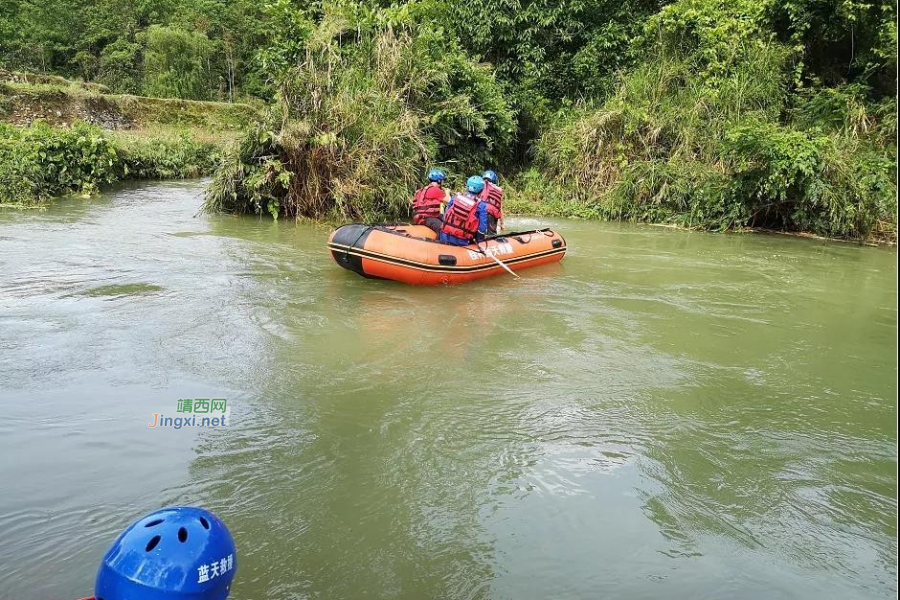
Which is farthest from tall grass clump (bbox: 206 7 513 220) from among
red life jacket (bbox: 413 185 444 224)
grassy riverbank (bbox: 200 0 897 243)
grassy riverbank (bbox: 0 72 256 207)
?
red life jacket (bbox: 413 185 444 224)

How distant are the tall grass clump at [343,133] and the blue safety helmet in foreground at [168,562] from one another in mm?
9573

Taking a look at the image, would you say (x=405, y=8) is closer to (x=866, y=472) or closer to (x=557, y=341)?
(x=557, y=341)

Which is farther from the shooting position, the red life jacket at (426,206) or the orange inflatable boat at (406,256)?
the red life jacket at (426,206)

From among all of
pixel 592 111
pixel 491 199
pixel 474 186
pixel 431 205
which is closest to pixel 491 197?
pixel 491 199

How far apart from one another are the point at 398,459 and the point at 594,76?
44.5 ft

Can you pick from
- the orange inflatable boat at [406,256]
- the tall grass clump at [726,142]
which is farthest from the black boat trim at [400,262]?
the tall grass clump at [726,142]

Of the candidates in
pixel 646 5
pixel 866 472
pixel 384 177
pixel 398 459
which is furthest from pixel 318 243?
pixel 646 5

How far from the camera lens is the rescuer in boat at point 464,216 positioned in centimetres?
760

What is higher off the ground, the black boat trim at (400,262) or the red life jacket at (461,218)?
the red life jacket at (461,218)

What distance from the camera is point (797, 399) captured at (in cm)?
481

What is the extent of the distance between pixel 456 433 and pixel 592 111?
12382 millimetres

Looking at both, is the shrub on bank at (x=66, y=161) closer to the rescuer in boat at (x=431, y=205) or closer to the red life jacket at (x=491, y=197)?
the rescuer in boat at (x=431, y=205)

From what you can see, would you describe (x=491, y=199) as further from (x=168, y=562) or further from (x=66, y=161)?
(x=66, y=161)

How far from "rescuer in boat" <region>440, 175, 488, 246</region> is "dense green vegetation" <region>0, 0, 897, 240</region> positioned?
149 inches
